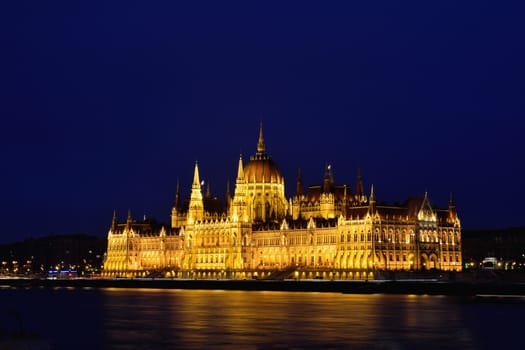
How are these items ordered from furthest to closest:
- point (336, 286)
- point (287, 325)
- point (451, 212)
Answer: point (451, 212) → point (336, 286) → point (287, 325)

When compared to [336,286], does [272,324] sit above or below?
below

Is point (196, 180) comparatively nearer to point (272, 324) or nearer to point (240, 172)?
point (240, 172)

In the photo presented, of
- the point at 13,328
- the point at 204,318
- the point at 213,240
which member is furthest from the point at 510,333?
the point at 213,240

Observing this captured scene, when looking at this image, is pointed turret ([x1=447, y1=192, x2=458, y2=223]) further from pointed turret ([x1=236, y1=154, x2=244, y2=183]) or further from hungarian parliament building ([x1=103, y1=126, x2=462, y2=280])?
pointed turret ([x1=236, y1=154, x2=244, y2=183])

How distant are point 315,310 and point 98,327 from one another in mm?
22079

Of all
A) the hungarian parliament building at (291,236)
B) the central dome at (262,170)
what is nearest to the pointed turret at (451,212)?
the hungarian parliament building at (291,236)

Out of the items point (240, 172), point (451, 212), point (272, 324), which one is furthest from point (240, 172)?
point (272, 324)

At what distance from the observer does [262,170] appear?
180250 mm

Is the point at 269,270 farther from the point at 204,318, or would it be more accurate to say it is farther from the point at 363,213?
the point at 204,318

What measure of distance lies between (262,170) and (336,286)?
2068 inches

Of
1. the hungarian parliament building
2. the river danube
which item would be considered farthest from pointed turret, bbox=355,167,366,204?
the river danube

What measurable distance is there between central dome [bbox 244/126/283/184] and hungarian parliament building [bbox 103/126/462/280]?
0.58ft

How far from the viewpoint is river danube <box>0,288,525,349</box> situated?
5816cm

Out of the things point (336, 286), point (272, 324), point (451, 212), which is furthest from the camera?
point (451, 212)
